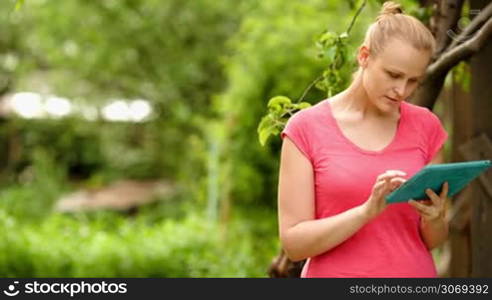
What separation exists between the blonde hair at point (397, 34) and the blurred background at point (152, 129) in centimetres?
151

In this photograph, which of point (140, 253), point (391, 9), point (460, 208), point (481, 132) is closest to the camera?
point (391, 9)

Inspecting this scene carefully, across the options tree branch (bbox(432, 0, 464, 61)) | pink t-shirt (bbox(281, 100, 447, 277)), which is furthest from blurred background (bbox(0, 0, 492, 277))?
pink t-shirt (bbox(281, 100, 447, 277))

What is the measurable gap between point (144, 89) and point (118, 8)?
1526mm

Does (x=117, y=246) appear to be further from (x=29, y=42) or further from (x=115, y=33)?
(x=29, y=42)

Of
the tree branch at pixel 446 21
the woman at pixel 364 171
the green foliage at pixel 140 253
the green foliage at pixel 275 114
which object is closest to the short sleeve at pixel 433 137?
the woman at pixel 364 171

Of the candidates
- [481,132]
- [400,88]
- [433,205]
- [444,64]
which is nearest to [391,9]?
[400,88]

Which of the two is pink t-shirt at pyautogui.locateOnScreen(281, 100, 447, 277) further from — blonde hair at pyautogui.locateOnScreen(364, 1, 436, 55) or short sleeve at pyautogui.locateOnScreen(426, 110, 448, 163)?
blonde hair at pyautogui.locateOnScreen(364, 1, 436, 55)

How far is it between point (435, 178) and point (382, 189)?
0.42ft

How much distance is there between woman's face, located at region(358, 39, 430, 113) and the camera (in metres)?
2.39

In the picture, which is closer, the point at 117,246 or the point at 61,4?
the point at 117,246

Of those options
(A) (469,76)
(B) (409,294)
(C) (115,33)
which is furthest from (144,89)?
(B) (409,294)

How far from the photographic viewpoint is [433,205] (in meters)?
2.40

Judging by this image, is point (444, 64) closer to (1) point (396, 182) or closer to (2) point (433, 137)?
(2) point (433, 137)

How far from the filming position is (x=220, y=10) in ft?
44.2
